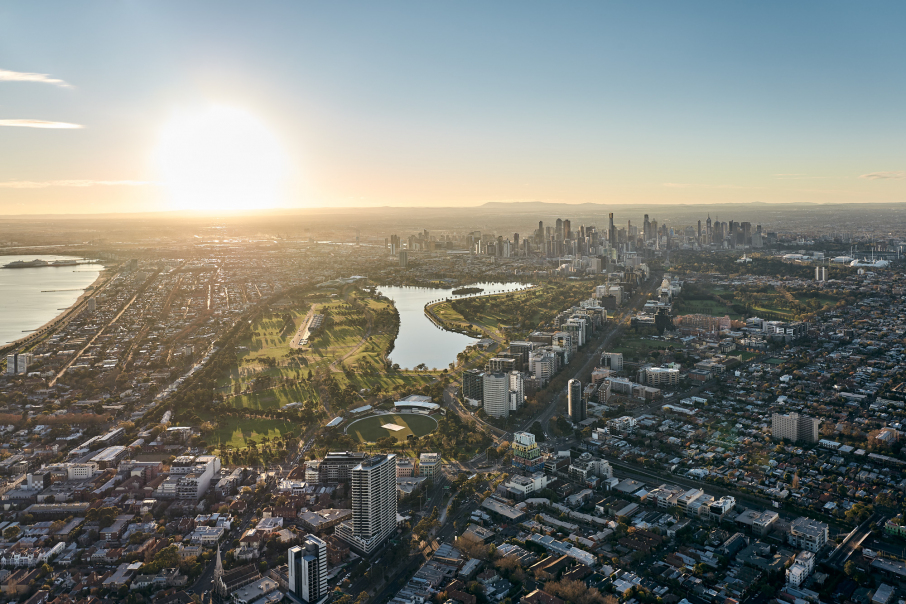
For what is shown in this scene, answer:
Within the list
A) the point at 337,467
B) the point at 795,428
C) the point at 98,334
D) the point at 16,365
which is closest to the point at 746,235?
the point at 795,428

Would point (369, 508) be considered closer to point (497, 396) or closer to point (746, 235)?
point (497, 396)

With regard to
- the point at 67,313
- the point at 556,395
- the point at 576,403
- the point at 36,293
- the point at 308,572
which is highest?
the point at 36,293

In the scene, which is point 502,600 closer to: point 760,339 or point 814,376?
point 814,376

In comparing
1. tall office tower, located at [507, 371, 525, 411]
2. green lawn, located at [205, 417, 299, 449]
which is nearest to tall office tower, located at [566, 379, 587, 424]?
tall office tower, located at [507, 371, 525, 411]

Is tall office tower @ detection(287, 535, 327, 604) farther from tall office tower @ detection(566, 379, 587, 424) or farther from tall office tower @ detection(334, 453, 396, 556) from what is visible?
tall office tower @ detection(566, 379, 587, 424)

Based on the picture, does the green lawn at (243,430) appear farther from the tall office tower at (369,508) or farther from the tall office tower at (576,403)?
the tall office tower at (576,403)
